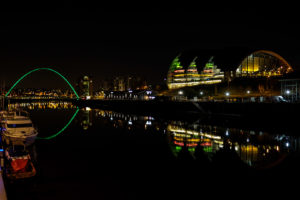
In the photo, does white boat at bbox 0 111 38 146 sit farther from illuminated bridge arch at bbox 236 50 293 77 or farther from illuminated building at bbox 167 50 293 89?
illuminated bridge arch at bbox 236 50 293 77

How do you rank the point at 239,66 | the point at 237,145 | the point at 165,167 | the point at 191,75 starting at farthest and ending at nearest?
the point at 191,75
the point at 239,66
the point at 237,145
the point at 165,167

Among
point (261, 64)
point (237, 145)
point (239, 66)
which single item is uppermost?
point (261, 64)

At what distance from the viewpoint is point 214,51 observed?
93.5 metres

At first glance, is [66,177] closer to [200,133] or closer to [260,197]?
[260,197]

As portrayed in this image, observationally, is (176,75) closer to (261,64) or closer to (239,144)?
(261,64)

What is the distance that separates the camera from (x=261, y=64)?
7594 cm

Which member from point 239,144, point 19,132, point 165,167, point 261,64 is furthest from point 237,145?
point 261,64

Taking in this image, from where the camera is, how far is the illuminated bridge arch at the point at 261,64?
75.8m

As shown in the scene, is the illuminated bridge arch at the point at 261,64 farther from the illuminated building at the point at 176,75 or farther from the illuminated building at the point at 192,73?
the illuminated building at the point at 176,75

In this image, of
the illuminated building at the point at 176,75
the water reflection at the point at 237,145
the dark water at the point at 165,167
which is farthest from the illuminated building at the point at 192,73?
the dark water at the point at 165,167

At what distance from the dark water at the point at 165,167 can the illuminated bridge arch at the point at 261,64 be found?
46560 mm

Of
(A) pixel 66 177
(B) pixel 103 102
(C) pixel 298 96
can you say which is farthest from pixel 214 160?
(B) pixel 103 102

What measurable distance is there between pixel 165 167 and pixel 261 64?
64.1 metres

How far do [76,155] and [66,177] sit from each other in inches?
262
